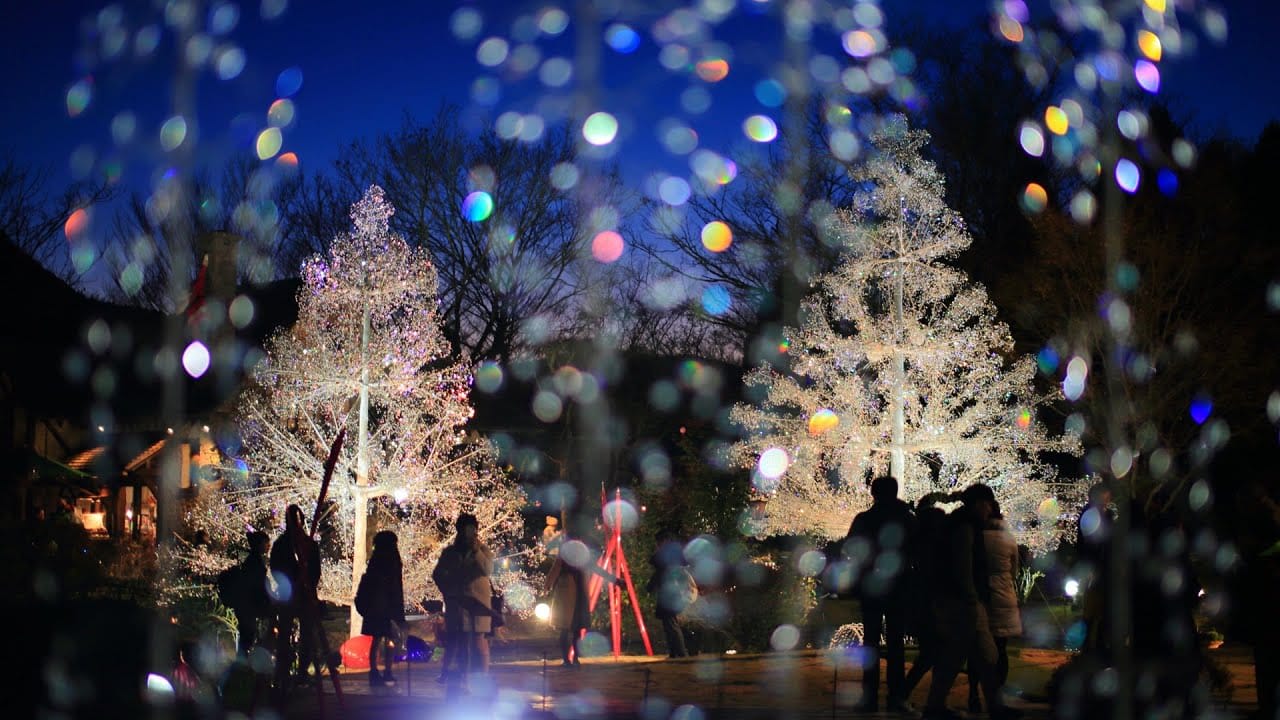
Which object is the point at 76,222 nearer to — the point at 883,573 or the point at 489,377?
the point at 489,377

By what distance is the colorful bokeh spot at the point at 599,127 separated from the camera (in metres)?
24.5

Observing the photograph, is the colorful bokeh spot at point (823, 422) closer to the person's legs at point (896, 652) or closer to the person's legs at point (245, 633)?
the person's legs at point (896, 652)

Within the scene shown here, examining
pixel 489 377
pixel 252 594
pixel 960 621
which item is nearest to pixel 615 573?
pixel 252 594

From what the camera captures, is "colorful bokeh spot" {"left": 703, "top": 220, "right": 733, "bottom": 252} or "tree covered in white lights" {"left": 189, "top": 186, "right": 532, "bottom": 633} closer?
"tree covered in white lights" {"left": 189, "top": 186, "right": 532, "bottom": 633}

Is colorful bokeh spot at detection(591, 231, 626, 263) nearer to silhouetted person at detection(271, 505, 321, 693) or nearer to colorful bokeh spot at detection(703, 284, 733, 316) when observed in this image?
colorful bokeh spot at detection(703, 284, 733, 316)

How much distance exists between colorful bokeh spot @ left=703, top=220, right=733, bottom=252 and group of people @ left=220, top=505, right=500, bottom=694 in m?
21.7

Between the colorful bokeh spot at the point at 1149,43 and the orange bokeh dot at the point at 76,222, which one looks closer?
Answer: the colorful bokeh spot at the point at 1149,43

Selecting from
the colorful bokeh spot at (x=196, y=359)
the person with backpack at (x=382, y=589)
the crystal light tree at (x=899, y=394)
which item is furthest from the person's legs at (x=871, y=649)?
the colorful bokeh spot at (x=196, y=359)

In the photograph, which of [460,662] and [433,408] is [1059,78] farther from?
[460,662]

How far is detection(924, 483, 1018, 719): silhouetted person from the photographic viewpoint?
8016 millimetres

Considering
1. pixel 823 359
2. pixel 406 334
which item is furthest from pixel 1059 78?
pixel 406 334

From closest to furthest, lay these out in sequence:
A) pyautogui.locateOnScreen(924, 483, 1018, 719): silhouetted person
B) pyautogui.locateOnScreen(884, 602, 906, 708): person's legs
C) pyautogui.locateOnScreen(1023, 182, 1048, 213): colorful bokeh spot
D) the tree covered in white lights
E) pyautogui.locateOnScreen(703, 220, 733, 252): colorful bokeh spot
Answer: pyautogui.locateOnScreen(924, 483, 1018, 719): silhouetted person
pyautogui.locateOnScreen(884, 602, 906, 708): person's legs
the tree covered in white lights
pyautogui.locateOnScreen(1023, 182, 1048, 213): colorful bokeh spot
pyautogui.locateOnScreen(703, 220, 733, 252): colorful bokeh spot

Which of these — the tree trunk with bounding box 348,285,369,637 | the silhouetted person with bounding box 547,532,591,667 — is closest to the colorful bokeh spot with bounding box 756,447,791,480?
the silhouetted person with bounding box 547,532,591,667

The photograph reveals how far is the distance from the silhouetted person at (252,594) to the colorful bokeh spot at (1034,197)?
818 inches
